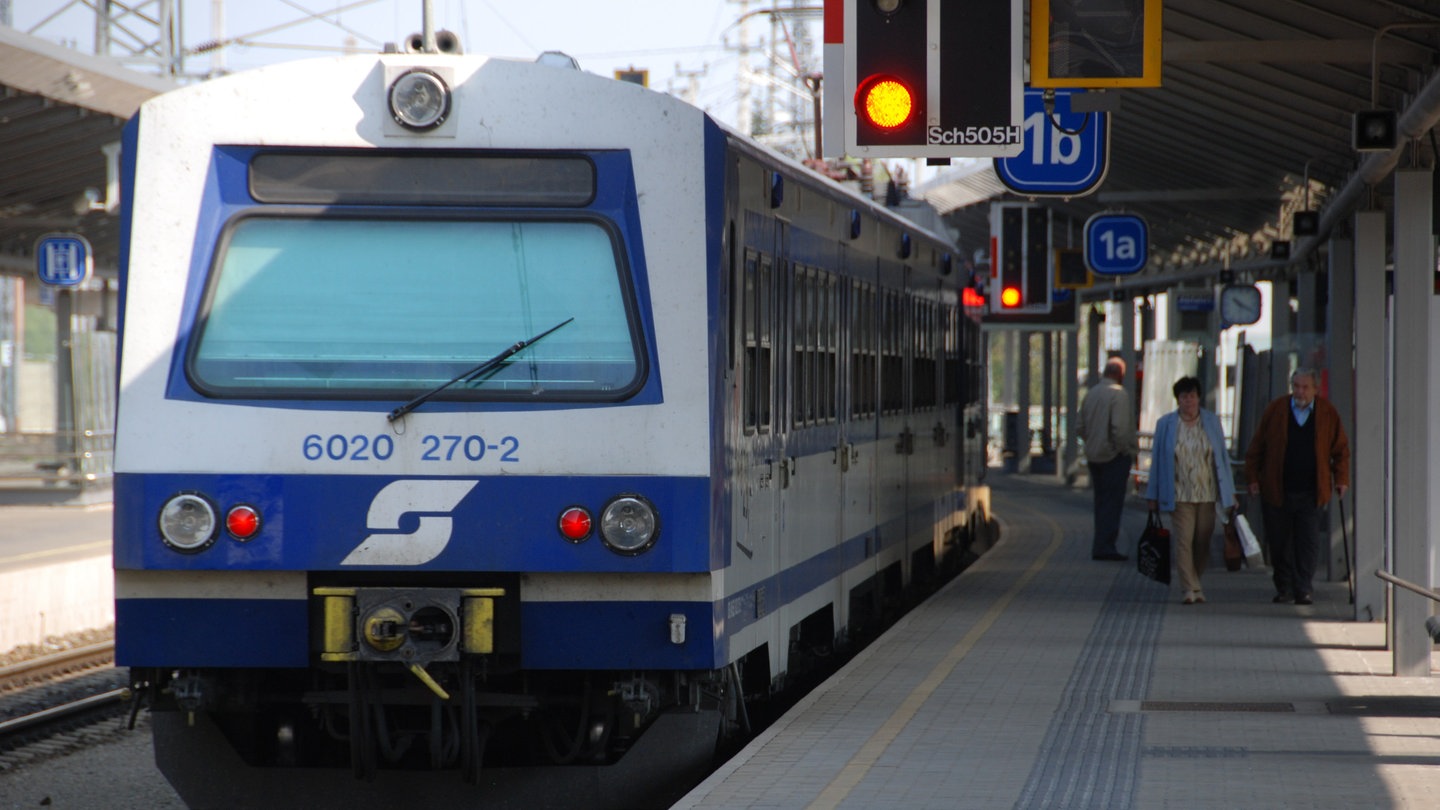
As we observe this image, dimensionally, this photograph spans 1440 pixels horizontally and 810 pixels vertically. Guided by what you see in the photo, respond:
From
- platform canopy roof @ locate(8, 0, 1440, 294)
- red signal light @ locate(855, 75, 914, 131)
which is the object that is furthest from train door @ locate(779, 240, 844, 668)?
platform canopy roof @ locate(8, 0, 1440, 294)

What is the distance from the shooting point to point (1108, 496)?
58.6 feet

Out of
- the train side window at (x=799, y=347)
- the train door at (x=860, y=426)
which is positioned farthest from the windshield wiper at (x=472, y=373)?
the train door at (x=860, y=426)

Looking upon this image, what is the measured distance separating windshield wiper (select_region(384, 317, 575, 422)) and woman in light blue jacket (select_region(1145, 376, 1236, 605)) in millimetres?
7788

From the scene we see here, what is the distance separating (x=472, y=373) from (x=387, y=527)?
0.62 m

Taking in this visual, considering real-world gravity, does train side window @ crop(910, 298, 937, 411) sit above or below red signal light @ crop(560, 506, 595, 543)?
above

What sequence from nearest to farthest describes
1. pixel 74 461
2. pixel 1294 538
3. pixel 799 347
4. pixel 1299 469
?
1. pixel 799 347
2. pixel 1299 469
3. pixel 1294 538
4. pixel 74 461

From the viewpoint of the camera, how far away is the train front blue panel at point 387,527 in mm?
7090

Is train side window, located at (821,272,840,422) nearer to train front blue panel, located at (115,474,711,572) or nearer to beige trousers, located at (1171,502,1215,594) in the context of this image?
train front blue panel, located at (115,474,711,572)

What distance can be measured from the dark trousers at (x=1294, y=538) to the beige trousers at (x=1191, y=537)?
42 cm

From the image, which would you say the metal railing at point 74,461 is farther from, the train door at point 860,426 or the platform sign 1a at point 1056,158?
the platform sign 1a at point 1056,158

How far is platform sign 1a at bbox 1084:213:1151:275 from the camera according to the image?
2000cm

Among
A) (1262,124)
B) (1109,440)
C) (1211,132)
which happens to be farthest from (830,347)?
(1109,440)

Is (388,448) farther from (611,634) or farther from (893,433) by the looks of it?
(893,433)

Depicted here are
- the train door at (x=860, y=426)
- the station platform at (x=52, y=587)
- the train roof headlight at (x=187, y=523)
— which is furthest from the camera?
the station platform at (x=52, y=587)
